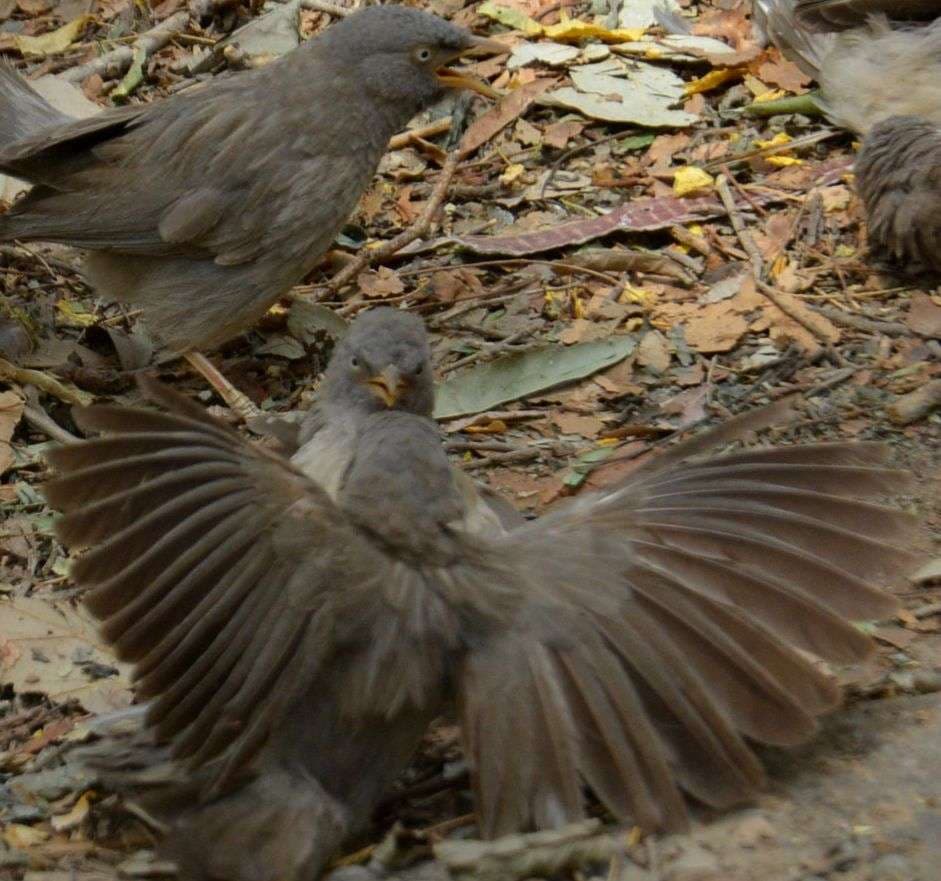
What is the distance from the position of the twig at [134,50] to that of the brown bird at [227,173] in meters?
1.74

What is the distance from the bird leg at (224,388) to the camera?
6.54 m

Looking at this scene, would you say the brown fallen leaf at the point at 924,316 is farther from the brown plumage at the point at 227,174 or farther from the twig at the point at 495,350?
the brown plumage at the point at 227,174

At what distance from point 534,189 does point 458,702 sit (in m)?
4.09

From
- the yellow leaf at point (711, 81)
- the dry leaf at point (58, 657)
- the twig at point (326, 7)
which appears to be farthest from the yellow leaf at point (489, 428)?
the twig at point (326, 7)

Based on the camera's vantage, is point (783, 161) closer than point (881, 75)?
No

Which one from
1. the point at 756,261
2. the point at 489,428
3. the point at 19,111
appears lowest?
the point at 489,428

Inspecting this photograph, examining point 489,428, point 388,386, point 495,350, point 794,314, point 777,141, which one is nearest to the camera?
point 388,386

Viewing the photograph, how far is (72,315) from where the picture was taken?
7152mm

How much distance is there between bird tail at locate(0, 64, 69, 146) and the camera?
21.9 ft

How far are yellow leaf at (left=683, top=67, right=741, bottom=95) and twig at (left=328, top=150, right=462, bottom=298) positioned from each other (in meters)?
1.37

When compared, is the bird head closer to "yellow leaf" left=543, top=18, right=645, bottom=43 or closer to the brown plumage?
the brown plumage

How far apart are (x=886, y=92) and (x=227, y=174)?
3.09m

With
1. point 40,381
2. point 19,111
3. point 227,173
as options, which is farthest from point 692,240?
point 19,111

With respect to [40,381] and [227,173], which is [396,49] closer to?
[227,173]
